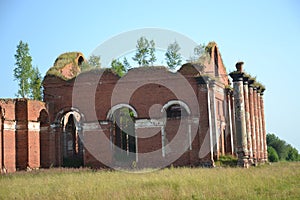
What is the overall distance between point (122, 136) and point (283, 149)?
28916mm

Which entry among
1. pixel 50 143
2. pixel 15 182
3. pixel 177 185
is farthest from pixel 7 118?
pixel 177 185

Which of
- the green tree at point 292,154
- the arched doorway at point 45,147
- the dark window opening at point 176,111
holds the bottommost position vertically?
the green tree at point 292,154

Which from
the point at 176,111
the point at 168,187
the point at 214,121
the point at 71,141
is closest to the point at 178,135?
the point at 176,111

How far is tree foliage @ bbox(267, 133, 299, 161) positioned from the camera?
168 ft

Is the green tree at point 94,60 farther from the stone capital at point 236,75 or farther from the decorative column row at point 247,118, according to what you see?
the stone capital at point 236,75

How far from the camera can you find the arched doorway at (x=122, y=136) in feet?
83.4

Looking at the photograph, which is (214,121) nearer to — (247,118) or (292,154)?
(247,118)

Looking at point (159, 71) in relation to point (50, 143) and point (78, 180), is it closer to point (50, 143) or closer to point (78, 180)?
point (50, 143)

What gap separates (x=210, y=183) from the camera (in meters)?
14.6

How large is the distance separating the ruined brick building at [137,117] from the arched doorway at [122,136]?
0.13 m

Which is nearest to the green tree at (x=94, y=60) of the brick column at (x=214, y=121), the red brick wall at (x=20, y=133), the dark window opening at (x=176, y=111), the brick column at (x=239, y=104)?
the red brick wall at (x=20, y=133)

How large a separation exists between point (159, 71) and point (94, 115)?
4.34 metres

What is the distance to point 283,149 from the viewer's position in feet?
173

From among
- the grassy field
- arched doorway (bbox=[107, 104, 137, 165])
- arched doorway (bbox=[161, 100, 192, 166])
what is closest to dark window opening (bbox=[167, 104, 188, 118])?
arched doorway (bbox=[161, 100, 192, 166])
